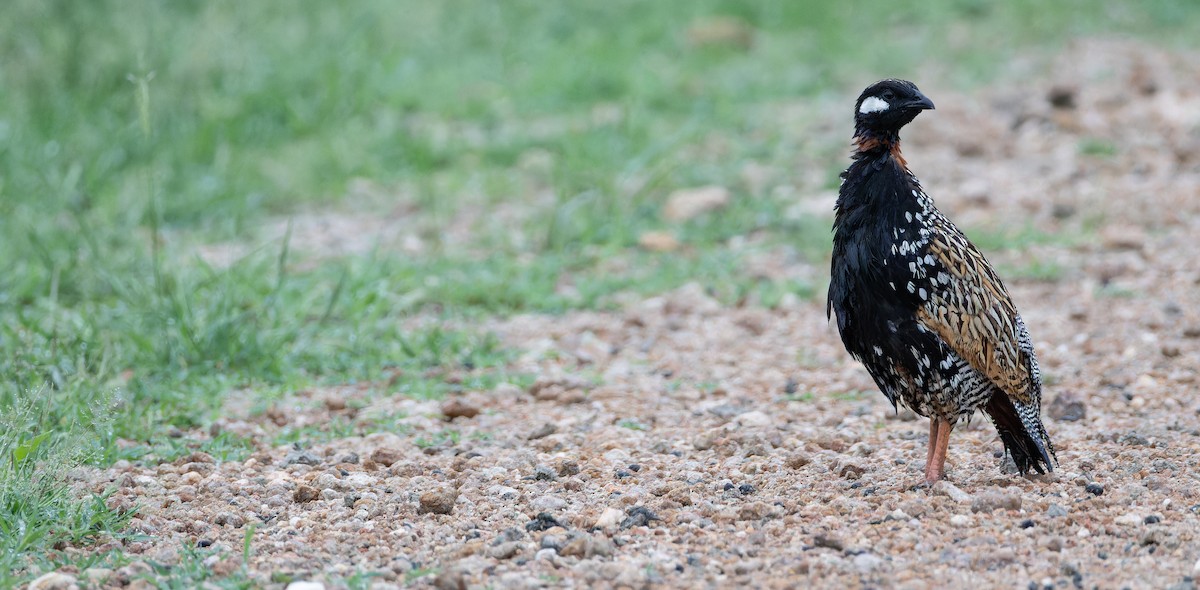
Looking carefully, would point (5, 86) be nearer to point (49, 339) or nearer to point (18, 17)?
point (18, 17)

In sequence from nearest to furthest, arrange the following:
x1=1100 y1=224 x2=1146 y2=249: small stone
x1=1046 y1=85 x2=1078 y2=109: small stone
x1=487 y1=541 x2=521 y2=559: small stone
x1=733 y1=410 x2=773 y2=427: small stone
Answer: x1=487 y1=541 x2=521 y2=559: small stone
x1=733 y1=410 x2=773 y2=427: small stone
x1=1100 y1=224 x2=1146 y2=249: small stone
x1=1046 y1=85 x2=1078 y2=109: small stone

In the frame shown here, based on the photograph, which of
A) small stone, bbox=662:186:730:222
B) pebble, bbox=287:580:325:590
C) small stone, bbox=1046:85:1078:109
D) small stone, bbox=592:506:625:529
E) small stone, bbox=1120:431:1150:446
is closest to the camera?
pebble, bbox=287:580:325:590

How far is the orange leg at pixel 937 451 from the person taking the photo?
4.48 metres

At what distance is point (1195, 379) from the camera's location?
5.47 meters

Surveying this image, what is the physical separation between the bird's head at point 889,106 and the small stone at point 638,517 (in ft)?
5.01

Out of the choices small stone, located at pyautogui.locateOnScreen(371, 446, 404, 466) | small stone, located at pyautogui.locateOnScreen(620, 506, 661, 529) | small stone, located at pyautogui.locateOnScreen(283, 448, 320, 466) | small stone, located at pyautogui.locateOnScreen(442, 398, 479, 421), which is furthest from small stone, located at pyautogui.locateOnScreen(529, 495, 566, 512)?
small stone, located at pyautogui.locateOnScreen(442, 398, 479, 421)

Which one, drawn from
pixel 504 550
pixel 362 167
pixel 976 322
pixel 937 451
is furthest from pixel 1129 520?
pixel 362 167

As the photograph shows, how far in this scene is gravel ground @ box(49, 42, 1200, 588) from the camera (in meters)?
3.83

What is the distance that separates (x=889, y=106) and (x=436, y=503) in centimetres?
201

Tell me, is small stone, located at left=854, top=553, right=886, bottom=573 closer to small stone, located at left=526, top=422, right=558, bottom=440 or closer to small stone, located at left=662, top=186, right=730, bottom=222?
small stone, located at left=526, top=422, right=558, bottom=440

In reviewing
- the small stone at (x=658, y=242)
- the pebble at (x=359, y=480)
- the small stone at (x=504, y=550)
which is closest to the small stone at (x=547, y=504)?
the small stone at (x=504, y=550)

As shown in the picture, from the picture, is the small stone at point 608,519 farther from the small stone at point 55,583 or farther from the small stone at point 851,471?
the small stone at point 55,583

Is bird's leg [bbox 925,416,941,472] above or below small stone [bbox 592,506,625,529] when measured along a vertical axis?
above

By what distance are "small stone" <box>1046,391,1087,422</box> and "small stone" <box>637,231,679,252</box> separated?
2.81 metres
